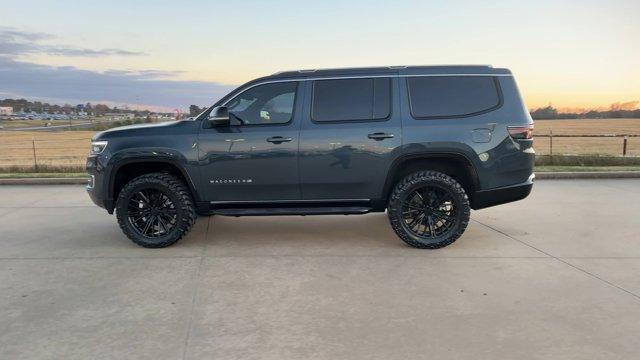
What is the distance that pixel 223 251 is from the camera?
5.68m

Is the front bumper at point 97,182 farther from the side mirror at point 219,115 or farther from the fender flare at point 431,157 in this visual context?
the fender flare at point 431,157

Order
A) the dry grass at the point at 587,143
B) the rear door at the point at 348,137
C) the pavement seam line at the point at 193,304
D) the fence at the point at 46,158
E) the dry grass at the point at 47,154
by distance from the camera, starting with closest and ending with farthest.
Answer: the pavement seam line at the point at 193,304 < the rear door at the point at 348,137 < the fence at the point at 46,158 < the dry grass at the point at 47,154 < the dry grass at the point at 587,143

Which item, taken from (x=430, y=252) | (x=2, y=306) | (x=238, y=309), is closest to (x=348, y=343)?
(x=238, y=309)

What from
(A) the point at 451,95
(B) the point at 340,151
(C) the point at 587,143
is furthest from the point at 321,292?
(C) the point at 587,143

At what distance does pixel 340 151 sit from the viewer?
5.65 meters

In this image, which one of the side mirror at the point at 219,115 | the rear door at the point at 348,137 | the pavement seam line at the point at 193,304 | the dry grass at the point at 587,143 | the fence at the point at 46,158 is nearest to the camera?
the pavement seam line at the point at 193,304

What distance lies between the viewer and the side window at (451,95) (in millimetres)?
5719

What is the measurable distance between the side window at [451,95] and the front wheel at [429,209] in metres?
0.73

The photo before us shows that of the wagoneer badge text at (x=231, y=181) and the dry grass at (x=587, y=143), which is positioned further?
the dry grass at (x=587, y=143)

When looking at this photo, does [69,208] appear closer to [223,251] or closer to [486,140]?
[223,251]

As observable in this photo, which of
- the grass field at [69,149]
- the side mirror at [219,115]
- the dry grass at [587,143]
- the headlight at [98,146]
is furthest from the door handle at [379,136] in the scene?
the dry grass at [587,143]

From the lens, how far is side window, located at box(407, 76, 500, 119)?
5.72m

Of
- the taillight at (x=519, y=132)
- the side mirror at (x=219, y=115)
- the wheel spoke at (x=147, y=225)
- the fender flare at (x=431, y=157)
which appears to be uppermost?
the side mirror at (x=219, y=115)

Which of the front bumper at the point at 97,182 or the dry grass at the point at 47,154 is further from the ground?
the front bumper at the point at 97,182
